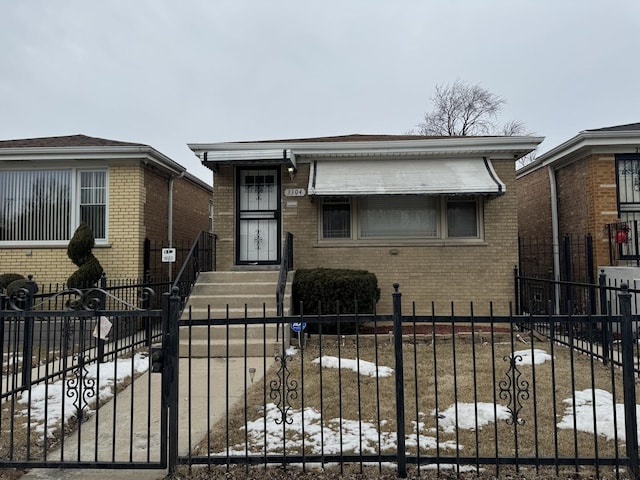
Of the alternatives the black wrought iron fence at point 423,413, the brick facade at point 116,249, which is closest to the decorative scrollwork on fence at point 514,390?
the black wrought iron fence at point 423,413

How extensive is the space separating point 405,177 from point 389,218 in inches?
43.4

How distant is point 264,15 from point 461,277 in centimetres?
1397

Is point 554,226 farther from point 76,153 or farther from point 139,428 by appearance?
point 76,153

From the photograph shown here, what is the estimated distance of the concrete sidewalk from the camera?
3256mm

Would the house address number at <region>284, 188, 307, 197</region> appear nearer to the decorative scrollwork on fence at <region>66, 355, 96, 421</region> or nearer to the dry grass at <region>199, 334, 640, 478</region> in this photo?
the dry grass at <region>199, 334, 640, 478</region>

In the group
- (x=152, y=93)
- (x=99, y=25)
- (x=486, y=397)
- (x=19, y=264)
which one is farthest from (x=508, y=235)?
(x=152, y=93)

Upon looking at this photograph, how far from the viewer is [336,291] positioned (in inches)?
319

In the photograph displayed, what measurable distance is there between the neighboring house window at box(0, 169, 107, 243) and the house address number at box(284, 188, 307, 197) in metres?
4.21

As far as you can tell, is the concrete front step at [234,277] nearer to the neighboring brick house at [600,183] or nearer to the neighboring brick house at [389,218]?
the neighboring brick house at [389,218]

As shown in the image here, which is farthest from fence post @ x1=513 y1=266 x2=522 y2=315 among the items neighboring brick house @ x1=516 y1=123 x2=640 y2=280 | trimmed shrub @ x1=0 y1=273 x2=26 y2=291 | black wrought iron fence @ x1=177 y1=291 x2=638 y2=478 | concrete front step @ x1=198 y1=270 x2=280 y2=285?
trimmed shrub @ x1=0 y1=273 x2=26 y2=291

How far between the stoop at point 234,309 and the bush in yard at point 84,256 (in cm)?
237

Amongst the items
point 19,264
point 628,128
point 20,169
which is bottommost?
point 19,264

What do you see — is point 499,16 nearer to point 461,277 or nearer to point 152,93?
point 461,277

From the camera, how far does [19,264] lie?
9.88 metres
